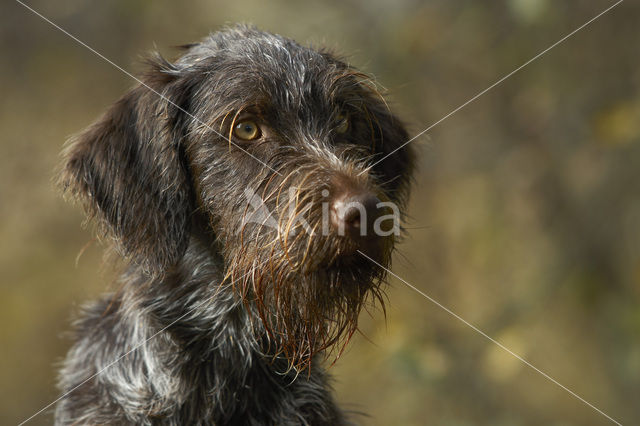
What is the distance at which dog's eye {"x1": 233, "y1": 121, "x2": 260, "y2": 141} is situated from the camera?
3.22 m

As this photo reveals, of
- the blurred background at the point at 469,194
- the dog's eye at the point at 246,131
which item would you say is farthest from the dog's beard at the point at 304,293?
the blurred background at the point at 469,194

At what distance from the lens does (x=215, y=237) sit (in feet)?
11.1

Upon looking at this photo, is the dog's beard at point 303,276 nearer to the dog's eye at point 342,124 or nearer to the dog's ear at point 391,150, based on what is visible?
the dog's eye at point 342,124

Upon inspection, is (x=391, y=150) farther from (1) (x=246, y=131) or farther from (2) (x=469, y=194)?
(2) (x=469, y=194)

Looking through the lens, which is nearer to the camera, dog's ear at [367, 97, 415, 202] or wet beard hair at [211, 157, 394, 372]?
wet beard hair at [211, 157, 394, 372]

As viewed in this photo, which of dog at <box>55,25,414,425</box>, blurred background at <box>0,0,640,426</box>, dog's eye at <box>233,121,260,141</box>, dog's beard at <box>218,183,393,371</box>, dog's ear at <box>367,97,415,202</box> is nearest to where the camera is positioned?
dog's beard at <box>218,183,393,371</box>

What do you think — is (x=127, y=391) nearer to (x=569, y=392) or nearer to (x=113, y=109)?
(x=113, y=109)

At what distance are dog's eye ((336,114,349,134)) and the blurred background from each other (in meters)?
2.20

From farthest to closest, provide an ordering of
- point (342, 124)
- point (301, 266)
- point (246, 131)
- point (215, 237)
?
point (342, 124), point (215, 237), point (246, 131), point (301, 266)

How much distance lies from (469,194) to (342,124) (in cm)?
318

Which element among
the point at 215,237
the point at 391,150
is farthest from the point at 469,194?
the point at 215,237

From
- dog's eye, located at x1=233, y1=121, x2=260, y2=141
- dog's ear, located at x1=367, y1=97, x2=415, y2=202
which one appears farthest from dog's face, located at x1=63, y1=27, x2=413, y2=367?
dog's ear, located at x1=367, y1=97, x2=415, y2=202

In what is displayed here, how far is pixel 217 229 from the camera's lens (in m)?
3.28

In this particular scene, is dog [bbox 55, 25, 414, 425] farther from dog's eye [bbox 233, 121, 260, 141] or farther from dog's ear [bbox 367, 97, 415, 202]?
dog's ear [bbox 367, 97, 415, 202]
